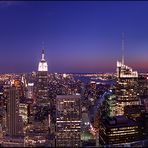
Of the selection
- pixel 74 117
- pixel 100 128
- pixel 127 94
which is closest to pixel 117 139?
pixel 100 128

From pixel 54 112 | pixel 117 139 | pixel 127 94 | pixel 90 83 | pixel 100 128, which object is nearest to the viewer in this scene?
pixel 117 139

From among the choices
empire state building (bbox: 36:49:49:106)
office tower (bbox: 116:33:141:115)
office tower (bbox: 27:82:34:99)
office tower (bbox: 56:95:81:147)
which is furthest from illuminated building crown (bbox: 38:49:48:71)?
office tower (bbox: 116:33:141:115)

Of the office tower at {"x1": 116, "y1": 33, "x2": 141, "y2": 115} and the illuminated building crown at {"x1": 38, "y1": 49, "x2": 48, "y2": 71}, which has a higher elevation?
the illuminated building crown at {"x1": 38, "y1": 49, "x2": 48, "y2": 71}

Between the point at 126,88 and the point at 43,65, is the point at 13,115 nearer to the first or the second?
the point at 43,65

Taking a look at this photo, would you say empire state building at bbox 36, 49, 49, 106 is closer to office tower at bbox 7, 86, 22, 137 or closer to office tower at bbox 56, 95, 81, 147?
office tower at bbox 7, 86, 22, 137

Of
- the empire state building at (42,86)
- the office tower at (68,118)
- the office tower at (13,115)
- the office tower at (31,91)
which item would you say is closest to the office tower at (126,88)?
the office tower at (68,118)

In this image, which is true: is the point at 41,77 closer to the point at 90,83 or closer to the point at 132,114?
the point at 90,83

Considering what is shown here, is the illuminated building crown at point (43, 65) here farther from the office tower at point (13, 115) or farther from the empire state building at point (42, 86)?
the office tower at point (13, 115)
